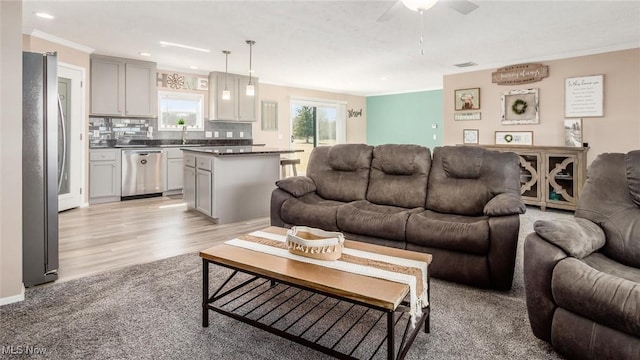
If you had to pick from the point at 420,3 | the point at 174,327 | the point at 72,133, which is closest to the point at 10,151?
the point at 174,327

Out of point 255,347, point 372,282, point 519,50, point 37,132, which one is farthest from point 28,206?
point 519,50

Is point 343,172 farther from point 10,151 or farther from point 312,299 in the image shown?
point 10,151

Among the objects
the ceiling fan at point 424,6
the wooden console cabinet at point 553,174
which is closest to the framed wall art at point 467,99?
the wooden console cabinet at point 553,174

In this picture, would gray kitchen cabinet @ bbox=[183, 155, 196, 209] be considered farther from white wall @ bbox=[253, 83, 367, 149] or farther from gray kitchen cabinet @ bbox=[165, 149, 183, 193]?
white wall @ bbox=[253, 83, 367, 149]

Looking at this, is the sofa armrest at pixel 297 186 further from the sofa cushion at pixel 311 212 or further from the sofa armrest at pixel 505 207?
the sofa armrest at pixel 505 207

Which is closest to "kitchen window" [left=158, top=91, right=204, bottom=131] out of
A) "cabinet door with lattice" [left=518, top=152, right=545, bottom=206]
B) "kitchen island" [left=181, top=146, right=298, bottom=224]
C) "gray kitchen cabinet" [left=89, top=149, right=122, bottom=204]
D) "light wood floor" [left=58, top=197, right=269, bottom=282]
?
"gray kitchen cabinet" [left=89, top=149, right=122, bottom=204]

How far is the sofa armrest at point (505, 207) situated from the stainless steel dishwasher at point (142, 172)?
5657 millimetres

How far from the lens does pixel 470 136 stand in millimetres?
6711

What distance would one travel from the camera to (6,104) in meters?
2.24

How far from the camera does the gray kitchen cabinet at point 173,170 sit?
6684 mm

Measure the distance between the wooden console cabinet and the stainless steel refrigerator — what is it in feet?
18.0

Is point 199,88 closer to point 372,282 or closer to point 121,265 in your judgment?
point 121,265

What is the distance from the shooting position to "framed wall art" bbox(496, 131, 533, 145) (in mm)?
6000

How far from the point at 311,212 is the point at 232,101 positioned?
4973mm
